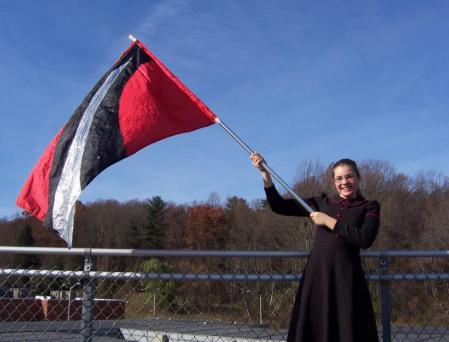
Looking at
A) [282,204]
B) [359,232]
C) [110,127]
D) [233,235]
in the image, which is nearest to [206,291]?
[282,204]

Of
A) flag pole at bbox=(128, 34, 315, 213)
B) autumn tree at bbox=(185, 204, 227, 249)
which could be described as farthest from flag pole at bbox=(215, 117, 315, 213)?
autumn tree at bbox=(185, 204, 227, 249)

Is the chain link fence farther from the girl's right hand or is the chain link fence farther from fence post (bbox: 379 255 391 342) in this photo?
the girl's right hand

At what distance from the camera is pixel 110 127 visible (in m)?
4.41

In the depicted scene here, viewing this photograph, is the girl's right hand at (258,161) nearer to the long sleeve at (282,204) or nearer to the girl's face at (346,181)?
the long sleeve at (282,204)

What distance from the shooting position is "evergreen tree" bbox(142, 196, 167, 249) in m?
60.6

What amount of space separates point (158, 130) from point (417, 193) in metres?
43.1

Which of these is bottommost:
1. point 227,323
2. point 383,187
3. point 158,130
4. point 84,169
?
point 227,323

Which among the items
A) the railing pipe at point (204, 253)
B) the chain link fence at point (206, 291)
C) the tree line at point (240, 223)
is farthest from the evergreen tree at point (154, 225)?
the railing pipe at point (204, 253)

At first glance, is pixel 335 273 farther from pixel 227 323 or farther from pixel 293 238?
pixel 293 238

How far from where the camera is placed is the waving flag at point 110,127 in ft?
13.7

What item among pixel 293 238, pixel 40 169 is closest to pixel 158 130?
pixel 40 169

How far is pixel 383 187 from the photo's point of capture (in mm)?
42344

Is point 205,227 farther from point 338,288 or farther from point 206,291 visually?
point 338,288

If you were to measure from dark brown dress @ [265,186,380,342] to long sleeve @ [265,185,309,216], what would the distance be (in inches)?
19.8
